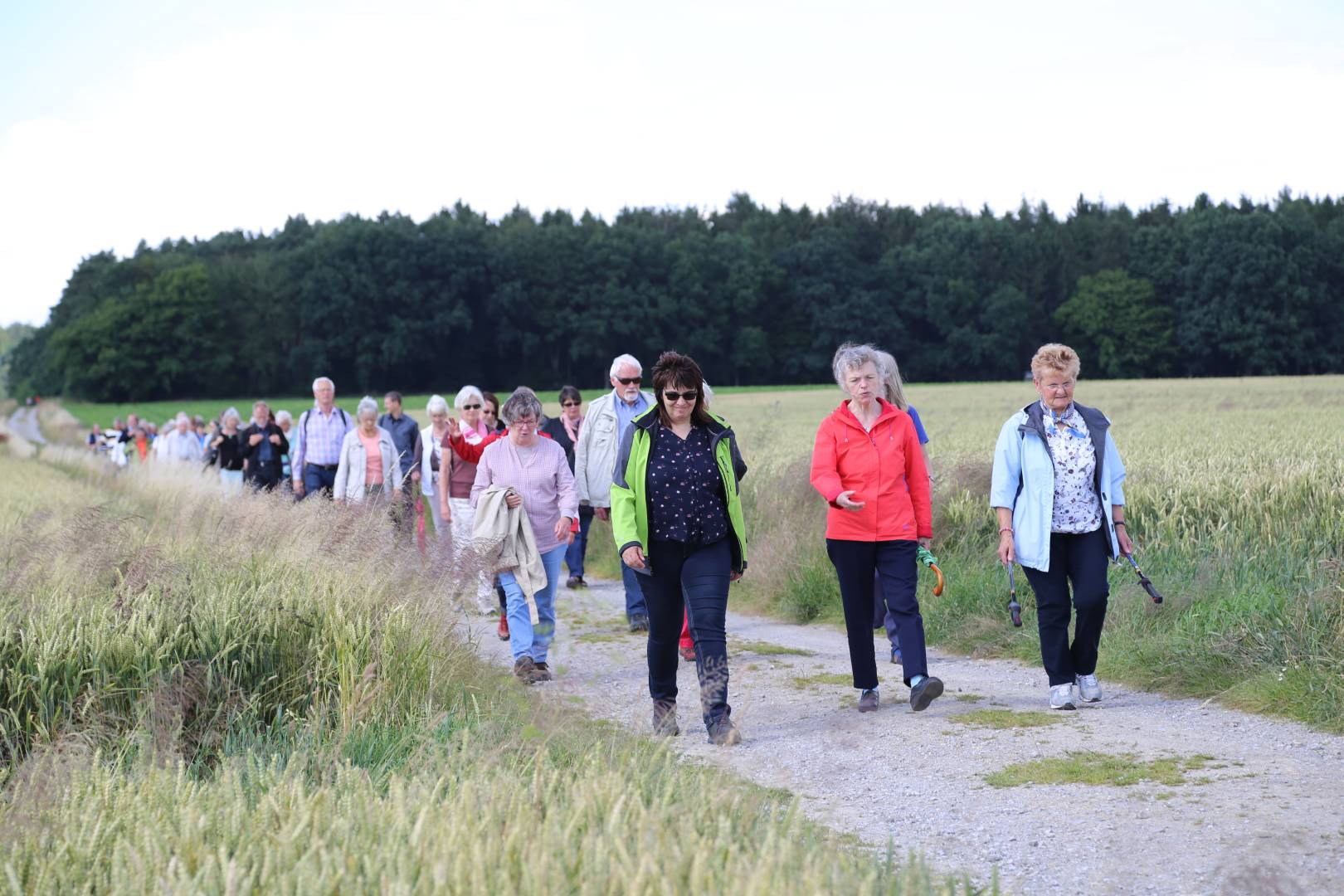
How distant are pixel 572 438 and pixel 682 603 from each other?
5809mm

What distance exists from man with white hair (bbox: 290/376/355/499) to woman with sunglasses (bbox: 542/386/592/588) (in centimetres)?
267

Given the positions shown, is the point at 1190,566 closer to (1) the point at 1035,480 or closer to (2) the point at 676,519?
(1) the point at 1035,480

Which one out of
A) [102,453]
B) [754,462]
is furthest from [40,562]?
[102,453]

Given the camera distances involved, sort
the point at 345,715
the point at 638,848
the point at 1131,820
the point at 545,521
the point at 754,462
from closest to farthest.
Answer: the point at 638,848 < the point at 1131,820 < the point at 345,715 < the point at 545,521 < the point at 754,462

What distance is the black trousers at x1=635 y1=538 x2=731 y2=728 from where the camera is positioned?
22.8 ft

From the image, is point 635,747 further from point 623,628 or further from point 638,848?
point 623,628

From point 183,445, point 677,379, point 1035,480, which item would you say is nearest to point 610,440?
point 677,379

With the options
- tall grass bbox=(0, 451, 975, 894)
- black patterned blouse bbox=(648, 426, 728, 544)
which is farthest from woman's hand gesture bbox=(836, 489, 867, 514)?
tall grass bbox=(0, 451, 975, 894)

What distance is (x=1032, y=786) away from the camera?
18.8 ft

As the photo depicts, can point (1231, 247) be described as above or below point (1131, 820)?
above

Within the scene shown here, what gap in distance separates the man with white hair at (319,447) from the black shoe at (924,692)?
28.6 ft

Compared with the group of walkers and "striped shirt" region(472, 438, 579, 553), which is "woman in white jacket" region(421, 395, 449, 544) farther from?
the group of walkers

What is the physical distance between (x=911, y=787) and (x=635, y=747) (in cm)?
180

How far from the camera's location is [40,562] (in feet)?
25.6
